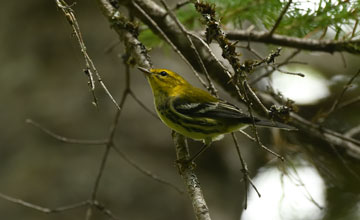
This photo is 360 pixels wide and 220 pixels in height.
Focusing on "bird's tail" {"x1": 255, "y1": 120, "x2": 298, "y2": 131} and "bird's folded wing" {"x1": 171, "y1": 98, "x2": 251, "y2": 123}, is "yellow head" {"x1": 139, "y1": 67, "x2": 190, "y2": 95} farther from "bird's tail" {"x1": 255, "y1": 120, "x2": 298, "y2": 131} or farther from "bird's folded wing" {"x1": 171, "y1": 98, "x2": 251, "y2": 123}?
"bird's tail" {"x1": 255, "y1": 120, "x2": 298, "y2": 131}

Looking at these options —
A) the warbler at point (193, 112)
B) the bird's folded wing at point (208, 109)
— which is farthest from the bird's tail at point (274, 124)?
the bird's folded wing at point (208, 109)

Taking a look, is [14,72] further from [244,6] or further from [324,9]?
[324,9]

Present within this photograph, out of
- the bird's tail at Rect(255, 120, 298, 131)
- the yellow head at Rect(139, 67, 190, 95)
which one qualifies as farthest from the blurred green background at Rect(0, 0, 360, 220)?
the bird's tail at Rect(255, 120, 298, 131)

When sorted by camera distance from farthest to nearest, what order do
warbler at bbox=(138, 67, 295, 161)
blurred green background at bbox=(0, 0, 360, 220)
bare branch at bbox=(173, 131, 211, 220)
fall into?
1. blurred green background at bbox=(0, 0, 360, 220)
2. warbler at bbox=(138, 67, 295, 161)
3. bare branch at bbox=(173, 131, 211, 220)

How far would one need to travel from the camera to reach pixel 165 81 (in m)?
2.98

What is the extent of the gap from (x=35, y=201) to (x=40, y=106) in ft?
2.41

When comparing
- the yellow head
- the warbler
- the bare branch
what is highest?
the yellow head

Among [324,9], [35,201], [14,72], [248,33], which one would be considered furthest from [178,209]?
[14,72]

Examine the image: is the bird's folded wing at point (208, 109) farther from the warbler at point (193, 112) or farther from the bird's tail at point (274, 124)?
the bird's tail at point (274, 124)

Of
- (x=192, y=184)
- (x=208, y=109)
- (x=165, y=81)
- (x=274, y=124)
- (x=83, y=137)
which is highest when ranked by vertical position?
(x=165, y=81)

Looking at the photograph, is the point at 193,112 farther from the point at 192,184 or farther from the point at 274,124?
the point at 192,184

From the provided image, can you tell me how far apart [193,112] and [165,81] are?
333mm

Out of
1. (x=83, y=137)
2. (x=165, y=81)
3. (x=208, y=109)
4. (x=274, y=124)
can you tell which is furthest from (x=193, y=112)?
(x=83, y=137)

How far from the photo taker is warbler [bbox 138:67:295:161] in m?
2.63
